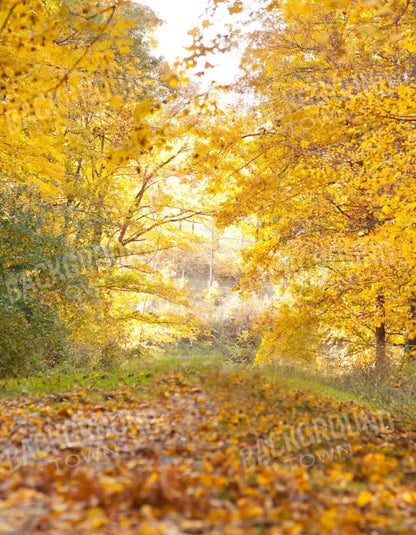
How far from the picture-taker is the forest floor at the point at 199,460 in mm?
2846

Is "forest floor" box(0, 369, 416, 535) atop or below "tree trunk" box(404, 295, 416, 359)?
below

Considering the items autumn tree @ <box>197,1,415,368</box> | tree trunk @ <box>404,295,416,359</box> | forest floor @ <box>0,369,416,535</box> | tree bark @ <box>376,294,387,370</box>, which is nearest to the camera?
forest floor @ <box>0,369,416,535</box>

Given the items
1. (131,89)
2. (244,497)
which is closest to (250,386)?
(244,497)

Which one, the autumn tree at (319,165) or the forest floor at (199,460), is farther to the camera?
the autumn tree at (319,165)

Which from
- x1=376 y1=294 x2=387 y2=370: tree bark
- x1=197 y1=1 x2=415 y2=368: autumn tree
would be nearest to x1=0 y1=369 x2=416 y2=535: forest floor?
x1=197 y1=1 x2=415 y2=368: autumn tree

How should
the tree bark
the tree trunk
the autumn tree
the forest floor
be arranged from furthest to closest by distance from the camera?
the tree bark, the autumn tree, the tree trunk, the forest floor

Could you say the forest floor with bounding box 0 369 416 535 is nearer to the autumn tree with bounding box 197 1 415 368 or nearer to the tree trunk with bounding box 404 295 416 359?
the tree trunk with bounding box 404 295 416 359

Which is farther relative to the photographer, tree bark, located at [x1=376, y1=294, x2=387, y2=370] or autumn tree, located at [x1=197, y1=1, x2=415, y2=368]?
tree bark, located at [x1=376, y1=294, x2=387, y2=370]

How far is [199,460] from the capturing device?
4.04 meters

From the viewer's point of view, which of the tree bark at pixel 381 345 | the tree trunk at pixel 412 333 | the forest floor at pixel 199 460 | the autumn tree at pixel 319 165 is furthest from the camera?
the tree bark at pixel 381 345

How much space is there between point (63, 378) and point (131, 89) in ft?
26.7

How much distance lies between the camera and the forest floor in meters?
2.85

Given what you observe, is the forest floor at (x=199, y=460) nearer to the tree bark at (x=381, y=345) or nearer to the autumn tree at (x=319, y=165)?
the autumn tree at (x=319, y=165)

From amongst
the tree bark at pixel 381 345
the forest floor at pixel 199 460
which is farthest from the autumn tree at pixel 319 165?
the forest floor at pixel 199 460
